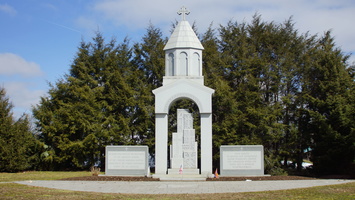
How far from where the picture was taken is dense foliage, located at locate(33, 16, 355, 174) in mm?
28688

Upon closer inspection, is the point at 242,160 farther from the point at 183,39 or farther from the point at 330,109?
the point at 330,109

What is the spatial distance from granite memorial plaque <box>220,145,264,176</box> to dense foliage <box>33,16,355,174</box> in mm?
7291

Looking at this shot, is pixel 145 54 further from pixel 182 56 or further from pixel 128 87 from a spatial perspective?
pixel 182 56

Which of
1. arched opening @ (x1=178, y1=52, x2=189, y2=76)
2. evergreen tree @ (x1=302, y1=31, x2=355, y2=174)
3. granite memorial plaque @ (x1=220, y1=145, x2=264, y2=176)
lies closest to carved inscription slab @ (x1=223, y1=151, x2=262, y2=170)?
granite memorial plaque @ (x1=220, y1=145, x2=264, y2=176)

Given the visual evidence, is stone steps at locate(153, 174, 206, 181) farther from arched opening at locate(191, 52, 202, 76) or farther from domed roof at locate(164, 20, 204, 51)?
domed roof at locate(164, 20, 204, 51)

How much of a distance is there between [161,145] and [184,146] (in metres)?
1.44

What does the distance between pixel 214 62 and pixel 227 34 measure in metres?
3.34

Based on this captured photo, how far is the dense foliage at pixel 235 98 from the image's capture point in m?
28.7

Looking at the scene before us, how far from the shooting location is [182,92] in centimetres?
2214

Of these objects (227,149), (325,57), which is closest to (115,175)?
(227,149)

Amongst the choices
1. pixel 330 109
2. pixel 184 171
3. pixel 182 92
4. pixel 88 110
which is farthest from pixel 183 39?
pixel 330 109

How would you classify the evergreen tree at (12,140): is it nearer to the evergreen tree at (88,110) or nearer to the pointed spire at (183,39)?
the evergreen tree at (88,110)

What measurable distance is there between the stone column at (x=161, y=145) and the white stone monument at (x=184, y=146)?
25.1 inches

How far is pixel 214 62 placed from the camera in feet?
106
